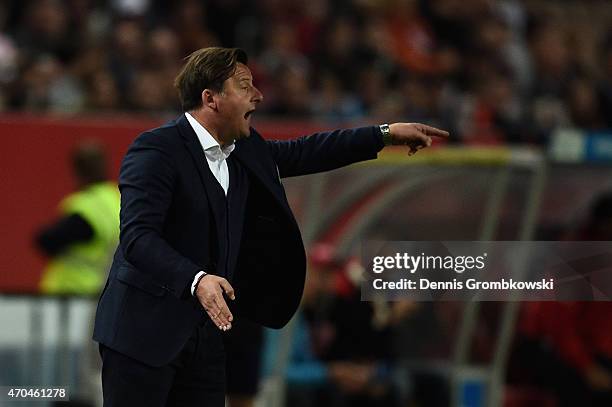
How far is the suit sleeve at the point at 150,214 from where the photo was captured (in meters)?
4.31

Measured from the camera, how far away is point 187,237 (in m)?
4.61

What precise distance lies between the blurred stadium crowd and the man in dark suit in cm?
652

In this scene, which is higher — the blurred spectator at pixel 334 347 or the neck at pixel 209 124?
the neck at pixel 209 124

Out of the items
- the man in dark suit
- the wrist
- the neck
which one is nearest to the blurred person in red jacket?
the man in dark suit

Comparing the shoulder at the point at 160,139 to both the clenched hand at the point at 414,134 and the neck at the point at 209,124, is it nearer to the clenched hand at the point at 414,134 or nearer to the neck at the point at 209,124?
the neck at the point at 209,124

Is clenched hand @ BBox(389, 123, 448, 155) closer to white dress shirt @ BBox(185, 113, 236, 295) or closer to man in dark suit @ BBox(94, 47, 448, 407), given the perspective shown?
man in dark suit @ BBox(94, 47, 448, 407)

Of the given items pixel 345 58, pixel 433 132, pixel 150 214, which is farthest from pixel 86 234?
pixel 345 58

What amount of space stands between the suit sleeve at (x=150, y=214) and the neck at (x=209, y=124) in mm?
193

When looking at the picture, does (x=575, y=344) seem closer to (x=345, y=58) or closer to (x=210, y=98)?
(x=210, y=98)

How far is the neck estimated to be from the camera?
15.5ft

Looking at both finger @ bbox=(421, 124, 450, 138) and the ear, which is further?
finger @ bbox=(421, 124, 450, 138)

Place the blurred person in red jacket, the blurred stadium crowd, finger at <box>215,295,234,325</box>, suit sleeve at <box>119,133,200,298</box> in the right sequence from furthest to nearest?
1. the blurred stadium crowd
2. the blurred person in red jacket
3. suit sleeve at <box>119,133,200,298</box>
4. finger at <box>215,295,234,325</box>

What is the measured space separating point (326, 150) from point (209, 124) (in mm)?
497

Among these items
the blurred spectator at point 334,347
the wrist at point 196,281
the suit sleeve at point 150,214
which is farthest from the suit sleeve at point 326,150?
the blurred spectator at point 334,347
